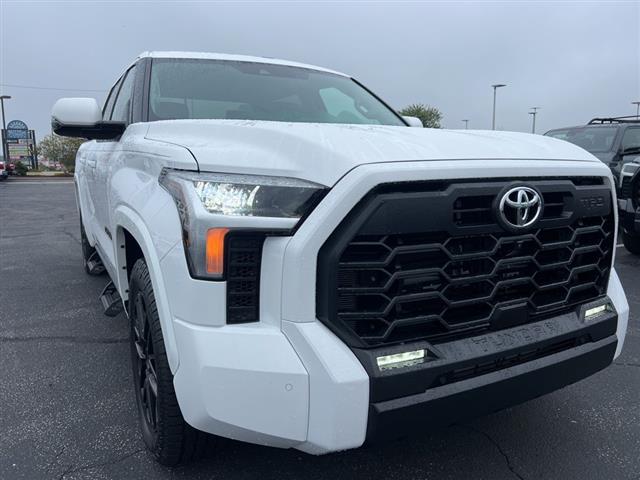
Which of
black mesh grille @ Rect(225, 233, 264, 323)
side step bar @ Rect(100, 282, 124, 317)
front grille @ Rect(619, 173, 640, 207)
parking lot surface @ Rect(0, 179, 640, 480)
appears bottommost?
parking lot surface @ Rect(0, 179, 640, 480)

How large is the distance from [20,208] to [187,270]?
43.9ft

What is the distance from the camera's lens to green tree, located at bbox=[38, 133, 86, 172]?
127 ft

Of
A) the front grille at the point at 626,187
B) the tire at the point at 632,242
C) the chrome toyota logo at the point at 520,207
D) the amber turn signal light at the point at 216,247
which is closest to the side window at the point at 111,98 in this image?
the amber turn signal light at the point at 216,247

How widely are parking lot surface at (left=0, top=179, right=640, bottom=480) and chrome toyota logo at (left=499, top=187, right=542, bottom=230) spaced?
3.44 ft

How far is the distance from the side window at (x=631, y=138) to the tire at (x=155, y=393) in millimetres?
7900

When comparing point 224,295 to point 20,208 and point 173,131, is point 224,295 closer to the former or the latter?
point 173,131

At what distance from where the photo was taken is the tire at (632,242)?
21.1 ft

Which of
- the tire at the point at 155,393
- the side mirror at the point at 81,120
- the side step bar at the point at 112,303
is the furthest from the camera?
the side step bar at the point at 112,303

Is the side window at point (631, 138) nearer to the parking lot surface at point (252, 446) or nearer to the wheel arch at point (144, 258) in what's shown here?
the parking lot surface at point (252, 446)

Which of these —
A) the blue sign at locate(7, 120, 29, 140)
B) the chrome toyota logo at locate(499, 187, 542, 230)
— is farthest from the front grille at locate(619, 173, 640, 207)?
the blue sign at locate(7, 120, 29, 140)

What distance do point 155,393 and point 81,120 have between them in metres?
1.45

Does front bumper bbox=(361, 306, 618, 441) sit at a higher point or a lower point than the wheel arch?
lower

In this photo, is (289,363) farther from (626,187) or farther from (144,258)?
(626,187)

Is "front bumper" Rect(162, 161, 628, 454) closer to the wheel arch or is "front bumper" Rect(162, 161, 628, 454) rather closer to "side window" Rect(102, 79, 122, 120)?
the wheel arch
